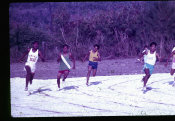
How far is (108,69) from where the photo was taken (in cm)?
1270

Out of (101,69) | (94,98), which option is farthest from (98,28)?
(94,98)

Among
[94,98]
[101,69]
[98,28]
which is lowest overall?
[94,98]

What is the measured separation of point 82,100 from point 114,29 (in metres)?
4.79

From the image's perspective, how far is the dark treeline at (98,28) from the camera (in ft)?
33.3

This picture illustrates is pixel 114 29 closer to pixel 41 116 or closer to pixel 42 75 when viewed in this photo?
pixel 42 75

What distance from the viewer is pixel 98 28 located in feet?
37.8

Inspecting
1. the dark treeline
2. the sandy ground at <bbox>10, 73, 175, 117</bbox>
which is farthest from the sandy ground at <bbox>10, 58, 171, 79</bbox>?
the sandy ground at <bbox>10, 73, 175, 117</bbox>

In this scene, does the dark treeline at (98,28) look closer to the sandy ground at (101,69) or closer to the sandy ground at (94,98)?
the sandy ground at (101,69)

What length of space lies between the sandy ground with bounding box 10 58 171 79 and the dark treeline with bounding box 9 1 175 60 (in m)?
0.62

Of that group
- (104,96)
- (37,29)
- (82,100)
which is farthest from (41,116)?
(37,29)

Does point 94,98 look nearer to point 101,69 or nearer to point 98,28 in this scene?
point 98,28

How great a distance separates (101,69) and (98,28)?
198 cm

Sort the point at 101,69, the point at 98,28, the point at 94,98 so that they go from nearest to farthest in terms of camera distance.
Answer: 1. the point at 94,98
2. the point at 98,28
3. the point at 101,69

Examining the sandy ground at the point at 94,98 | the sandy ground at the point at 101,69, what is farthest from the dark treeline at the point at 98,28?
the sandy ground at the point at 94,98
